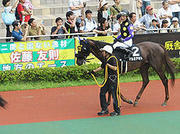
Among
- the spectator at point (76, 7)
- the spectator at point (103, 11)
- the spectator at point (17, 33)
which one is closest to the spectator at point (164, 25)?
the spectator at point (103, 11)

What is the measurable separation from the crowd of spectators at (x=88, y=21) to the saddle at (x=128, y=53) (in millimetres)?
3827

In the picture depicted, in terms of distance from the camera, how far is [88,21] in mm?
13391

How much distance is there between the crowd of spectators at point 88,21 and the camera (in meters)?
12.8

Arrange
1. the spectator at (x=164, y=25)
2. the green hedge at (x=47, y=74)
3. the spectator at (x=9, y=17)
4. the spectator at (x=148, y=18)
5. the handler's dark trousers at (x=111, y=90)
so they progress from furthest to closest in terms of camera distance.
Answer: the spectator at (x=148, y=18), the spectator at (x=164, y=25), the spectator at (x=9, y=17), the green hedge at (x=47, y=74), the handler's dark trousers at (x=111, y=90)

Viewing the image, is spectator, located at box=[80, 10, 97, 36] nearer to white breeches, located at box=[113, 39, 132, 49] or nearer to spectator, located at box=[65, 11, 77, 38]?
spectator, located at box=[65, 11, 77, 38]

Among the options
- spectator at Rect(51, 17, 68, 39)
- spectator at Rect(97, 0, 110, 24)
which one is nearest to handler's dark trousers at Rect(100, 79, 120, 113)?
spectator at Rect(51, 17, 68, 39)

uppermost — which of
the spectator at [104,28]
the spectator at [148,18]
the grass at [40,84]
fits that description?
the spectator at [148,18]

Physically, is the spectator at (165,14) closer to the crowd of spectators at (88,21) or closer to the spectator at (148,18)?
the crowd of spectators at (88,21)

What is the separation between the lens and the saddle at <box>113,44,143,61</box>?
28.6ft

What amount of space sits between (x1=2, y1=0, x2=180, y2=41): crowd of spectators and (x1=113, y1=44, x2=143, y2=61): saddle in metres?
3.83

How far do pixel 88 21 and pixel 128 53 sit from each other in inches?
192

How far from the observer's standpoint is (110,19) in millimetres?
14281

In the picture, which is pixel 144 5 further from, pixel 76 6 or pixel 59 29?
pixel 59 29

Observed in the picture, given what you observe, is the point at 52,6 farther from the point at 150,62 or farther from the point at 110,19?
the point at 150,62
